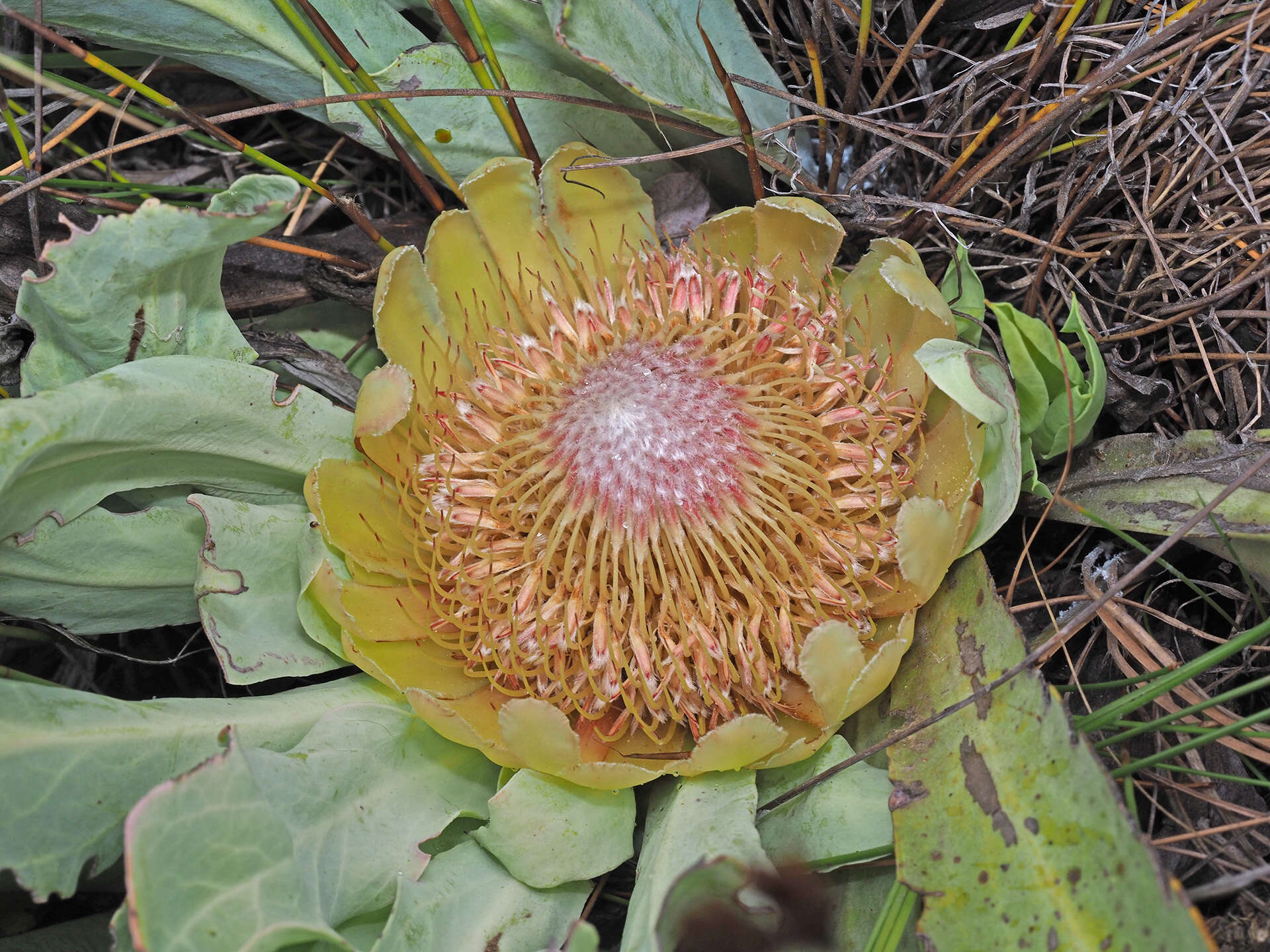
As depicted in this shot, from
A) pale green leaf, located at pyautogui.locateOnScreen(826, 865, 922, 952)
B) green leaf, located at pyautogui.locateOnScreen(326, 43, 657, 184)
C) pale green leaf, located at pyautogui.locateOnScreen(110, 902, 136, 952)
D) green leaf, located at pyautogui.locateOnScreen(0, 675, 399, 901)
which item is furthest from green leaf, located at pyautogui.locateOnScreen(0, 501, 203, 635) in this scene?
pale green leaf, located at pyautogui.locateOnScreen(826, 865, 922, 952)

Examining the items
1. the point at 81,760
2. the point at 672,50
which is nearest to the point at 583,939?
the point at 81,760

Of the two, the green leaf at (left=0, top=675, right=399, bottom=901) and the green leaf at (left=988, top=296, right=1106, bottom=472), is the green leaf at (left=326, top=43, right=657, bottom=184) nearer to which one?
the green leaf at (left=988, top=296, right=1106, bottom=472)

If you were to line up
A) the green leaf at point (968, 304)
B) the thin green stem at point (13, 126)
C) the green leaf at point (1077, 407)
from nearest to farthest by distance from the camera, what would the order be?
1. the green leaf at point (1077, 407)
2. the green leaf at point (968, 304)
3. the thin green stem at point (13, 126)

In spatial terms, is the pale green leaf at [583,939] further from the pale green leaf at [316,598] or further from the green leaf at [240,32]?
the green leaf at [240,32]

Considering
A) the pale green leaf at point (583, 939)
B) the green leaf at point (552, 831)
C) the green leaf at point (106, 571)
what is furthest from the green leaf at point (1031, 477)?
the green leaf at point (106, 571)

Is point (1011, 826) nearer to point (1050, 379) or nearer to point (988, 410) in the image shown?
point (988, 410)

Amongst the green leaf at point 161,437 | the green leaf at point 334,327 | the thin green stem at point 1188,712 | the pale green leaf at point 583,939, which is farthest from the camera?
the green leaf at point 334,327

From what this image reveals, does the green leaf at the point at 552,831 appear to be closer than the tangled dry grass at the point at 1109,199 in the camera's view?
Yes
